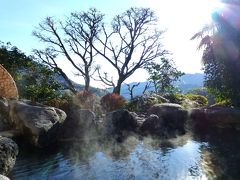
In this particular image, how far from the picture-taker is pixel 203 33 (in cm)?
2484

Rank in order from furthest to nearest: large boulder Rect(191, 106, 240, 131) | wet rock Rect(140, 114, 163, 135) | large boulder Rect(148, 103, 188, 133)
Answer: large boulder Rect(148, 103, 188, 133)
large boulder Rect(191, 106, 240, 131)
wet rock Rect(140, 114, 163, 135)

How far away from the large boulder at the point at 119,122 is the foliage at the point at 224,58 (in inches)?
262

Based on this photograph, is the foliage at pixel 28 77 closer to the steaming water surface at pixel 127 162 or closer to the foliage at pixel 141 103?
the foliage at pixel 141 103

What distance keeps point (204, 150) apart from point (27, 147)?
23.4 ft

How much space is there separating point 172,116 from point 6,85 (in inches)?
381

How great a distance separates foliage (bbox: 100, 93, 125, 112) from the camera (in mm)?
24703

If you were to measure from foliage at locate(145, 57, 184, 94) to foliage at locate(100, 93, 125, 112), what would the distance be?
1102 cm

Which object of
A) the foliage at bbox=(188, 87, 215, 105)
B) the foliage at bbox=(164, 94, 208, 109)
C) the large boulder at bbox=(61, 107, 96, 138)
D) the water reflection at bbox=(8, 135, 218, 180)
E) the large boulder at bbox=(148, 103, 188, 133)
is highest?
the foliage at bbox=(188, 87, 215, 105)

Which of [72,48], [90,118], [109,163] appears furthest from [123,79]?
[109,163]

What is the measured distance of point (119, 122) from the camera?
18547 mm

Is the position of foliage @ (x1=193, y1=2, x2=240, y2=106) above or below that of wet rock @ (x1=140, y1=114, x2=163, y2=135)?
above

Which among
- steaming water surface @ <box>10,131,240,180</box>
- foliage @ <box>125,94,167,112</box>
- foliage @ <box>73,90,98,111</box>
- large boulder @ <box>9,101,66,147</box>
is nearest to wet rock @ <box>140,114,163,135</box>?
steaming water surface @ <box>10,131,240,180</box>

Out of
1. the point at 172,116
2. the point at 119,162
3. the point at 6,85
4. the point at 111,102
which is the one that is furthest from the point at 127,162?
the point at 111,102

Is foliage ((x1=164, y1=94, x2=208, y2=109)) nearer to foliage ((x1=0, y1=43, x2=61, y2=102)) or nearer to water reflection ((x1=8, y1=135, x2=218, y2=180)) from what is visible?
foliage ((x1=0, y1=43, x2=61, y2=102))
